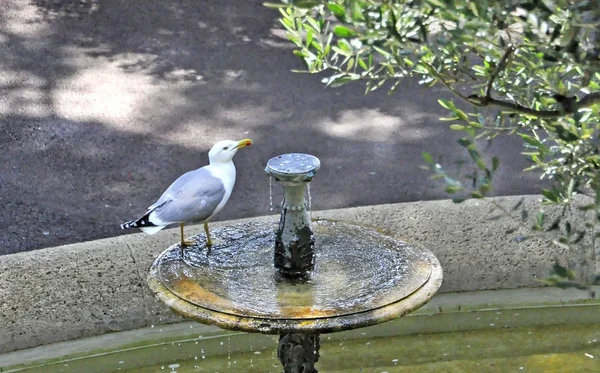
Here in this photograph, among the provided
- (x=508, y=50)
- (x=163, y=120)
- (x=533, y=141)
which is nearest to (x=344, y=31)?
(x=508, y=50)

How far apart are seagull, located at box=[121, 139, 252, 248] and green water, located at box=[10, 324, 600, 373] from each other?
3.16ft

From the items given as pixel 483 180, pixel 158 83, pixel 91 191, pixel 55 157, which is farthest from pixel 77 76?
pixel 483 180

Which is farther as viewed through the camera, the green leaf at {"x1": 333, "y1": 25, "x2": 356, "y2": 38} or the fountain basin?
the fountain basin

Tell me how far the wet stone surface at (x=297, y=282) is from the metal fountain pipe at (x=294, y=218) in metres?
0.06

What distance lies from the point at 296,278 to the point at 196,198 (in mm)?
575

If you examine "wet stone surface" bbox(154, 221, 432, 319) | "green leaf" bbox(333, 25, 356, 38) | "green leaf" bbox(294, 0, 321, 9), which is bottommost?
"wet stone surface" bbox(154, 221, 432, 319)

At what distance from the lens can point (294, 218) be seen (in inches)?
143

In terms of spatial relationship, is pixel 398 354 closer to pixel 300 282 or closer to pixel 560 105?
pixel 300 282

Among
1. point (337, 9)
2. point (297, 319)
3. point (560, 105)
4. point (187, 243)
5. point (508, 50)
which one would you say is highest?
point (337, 9)

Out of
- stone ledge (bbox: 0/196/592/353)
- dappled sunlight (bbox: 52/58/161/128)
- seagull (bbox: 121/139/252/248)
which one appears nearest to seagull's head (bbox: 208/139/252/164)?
seagull (bbox: 121/139/252/248)

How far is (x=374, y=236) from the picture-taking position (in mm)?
4031

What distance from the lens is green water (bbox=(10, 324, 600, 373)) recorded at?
469 centimetres

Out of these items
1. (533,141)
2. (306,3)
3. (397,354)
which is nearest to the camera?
(306,3)

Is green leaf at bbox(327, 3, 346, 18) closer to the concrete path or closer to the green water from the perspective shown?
the green water
